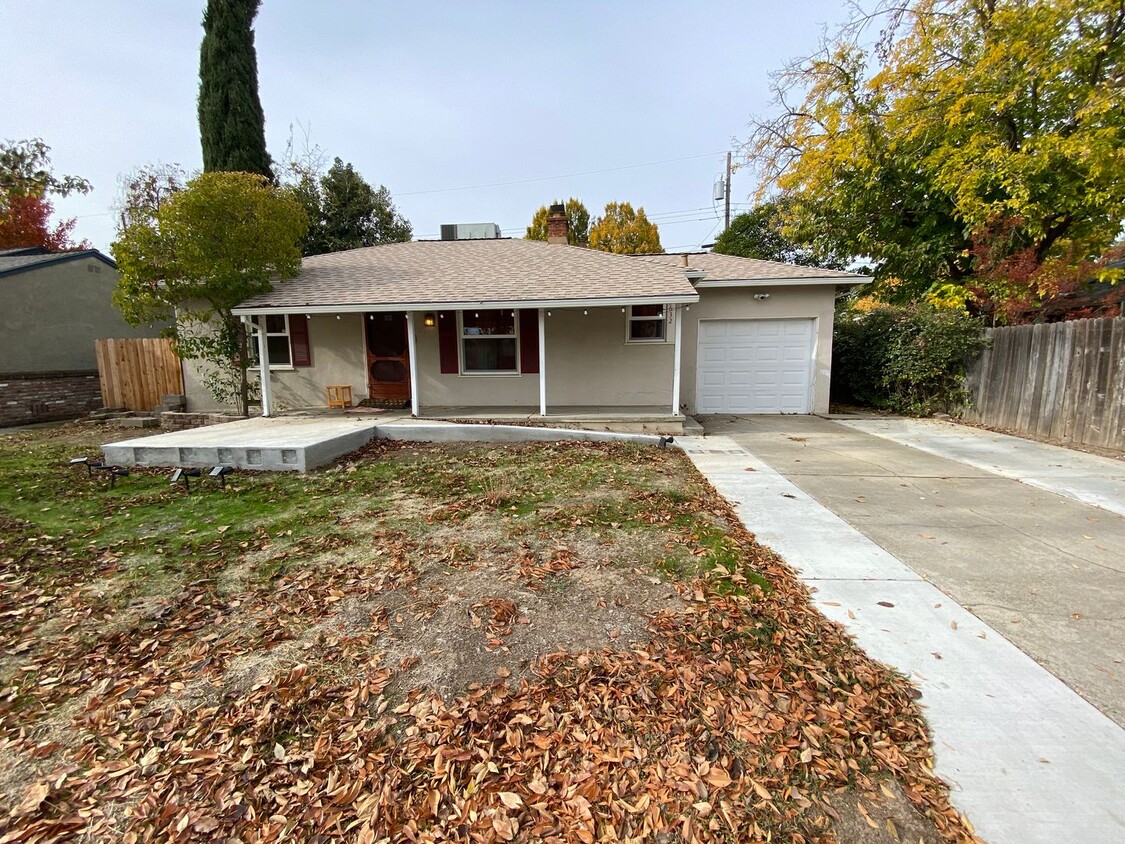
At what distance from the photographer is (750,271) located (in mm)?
11250

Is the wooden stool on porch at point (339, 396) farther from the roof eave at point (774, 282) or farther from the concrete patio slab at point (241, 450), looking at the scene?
the roof eave at point (774, 282)

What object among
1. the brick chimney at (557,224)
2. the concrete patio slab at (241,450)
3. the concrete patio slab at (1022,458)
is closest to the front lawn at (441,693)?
the concrete patio slab at (241,450)

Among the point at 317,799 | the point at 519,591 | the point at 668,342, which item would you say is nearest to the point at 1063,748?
the point at 519,591

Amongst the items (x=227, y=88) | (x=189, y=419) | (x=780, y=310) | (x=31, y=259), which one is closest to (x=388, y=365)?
(x=189, y=419)

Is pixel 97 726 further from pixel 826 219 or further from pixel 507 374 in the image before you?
pixel 826 219

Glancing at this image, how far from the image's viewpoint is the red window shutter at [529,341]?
34.3ft

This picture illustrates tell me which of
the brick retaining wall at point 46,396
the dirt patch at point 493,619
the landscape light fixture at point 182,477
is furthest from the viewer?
the brick retaining wall at point 46,396

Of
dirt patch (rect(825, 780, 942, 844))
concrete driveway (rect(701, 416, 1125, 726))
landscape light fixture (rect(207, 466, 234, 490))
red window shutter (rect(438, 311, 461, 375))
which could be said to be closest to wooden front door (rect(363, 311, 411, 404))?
red window shutter (rect(438, 311, 461, 375))

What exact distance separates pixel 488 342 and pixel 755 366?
6.03 meters

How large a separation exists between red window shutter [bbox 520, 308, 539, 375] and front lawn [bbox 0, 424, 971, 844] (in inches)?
253

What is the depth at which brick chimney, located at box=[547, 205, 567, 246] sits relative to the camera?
44.4 feet

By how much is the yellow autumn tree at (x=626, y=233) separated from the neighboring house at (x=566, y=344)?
19.4 meters

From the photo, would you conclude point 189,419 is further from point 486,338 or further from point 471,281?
point 471,281

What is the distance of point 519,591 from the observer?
11.0ft
